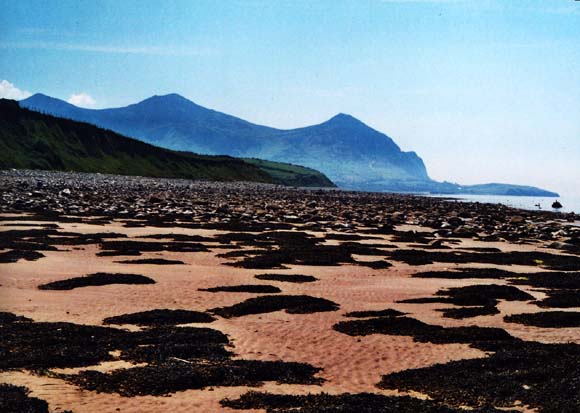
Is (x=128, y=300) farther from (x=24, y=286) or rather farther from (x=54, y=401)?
(x=54, y=401)

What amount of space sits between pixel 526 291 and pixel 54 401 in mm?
17305

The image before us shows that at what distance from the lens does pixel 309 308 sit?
1753cm

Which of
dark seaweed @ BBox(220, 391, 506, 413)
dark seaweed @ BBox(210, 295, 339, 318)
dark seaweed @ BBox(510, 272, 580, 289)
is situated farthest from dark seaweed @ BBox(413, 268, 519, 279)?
dark seaweed @ BBox(220, 391, 506, 413)

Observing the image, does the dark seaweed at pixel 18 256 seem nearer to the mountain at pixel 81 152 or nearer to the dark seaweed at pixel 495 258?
the dark seaweed at pixel 495 258

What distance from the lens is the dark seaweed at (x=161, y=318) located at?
599 inches

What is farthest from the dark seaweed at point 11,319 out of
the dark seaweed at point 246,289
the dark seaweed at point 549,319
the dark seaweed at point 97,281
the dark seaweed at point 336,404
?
the dark seaweed at point 549,319

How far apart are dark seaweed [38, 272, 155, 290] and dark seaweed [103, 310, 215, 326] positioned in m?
4.48

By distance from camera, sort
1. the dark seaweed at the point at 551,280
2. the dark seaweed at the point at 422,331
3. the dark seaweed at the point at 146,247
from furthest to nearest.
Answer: the dark seaweed at the point at 146,247 → the dark seaweed at the point at 551,280 → the dark seaweed at the point at 422,331

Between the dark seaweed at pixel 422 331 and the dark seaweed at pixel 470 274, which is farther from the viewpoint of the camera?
the dark seaweed at pixel 470 274

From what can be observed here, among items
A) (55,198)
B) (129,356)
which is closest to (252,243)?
(129,356)

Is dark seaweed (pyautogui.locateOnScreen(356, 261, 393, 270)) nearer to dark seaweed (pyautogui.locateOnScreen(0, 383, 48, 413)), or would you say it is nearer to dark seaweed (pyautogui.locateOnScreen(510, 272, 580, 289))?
dark seaweed (pyautogui.locateOnScreen(510, 272, 580, 289))

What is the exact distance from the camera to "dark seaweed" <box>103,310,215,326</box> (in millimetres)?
15215

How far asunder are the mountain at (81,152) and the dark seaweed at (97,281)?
95623 millimetres

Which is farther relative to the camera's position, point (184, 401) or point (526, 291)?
point (526, 291)
